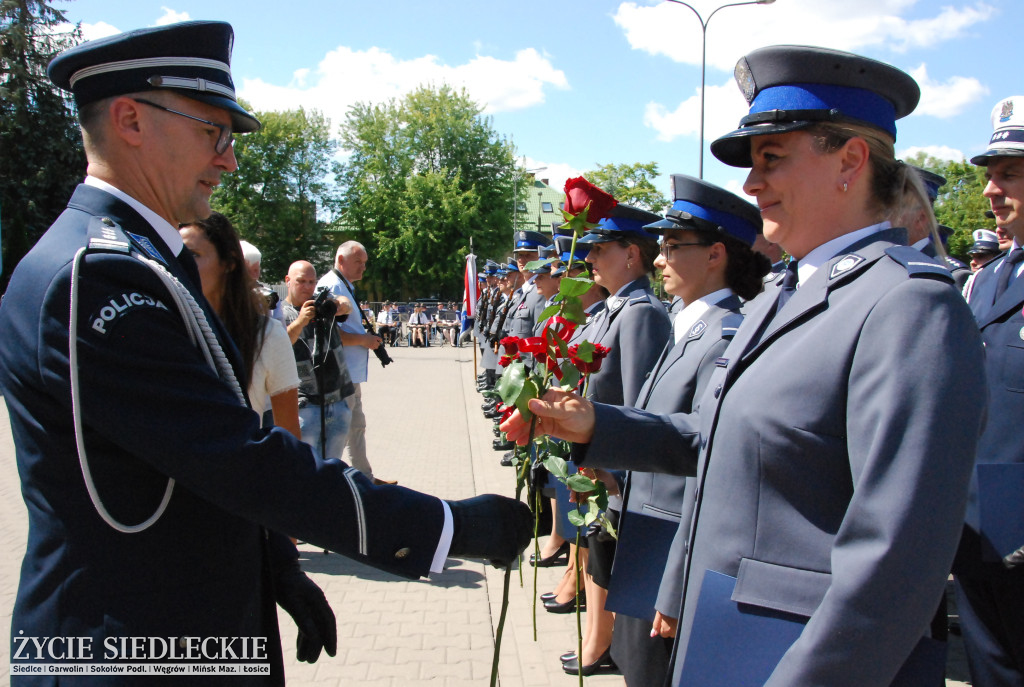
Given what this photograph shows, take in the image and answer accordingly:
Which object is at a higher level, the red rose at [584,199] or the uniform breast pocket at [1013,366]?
the red rose at [584,199]

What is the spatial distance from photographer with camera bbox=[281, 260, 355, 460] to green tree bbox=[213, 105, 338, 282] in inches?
1742

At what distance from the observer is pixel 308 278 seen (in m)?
5.96

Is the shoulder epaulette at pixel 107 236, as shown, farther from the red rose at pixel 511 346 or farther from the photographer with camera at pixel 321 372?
the photographer with camera at pixel 321 372

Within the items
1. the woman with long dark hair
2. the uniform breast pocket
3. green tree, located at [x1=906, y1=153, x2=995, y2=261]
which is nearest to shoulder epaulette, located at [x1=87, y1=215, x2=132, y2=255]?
the woman with long dark hair

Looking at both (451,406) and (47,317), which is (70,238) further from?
(451,406)

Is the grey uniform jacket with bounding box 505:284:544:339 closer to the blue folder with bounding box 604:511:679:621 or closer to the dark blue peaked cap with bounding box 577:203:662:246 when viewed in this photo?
the dark blue peaked cap with bounding box 577:203:662:246

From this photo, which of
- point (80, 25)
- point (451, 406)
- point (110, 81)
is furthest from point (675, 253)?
point (80, 25)

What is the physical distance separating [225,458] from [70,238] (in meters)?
0.57

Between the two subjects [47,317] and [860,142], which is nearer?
[47,317]

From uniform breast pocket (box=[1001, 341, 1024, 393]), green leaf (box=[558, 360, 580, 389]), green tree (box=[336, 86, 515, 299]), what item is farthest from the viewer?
green tree (box=[336, 86, 515, 299])

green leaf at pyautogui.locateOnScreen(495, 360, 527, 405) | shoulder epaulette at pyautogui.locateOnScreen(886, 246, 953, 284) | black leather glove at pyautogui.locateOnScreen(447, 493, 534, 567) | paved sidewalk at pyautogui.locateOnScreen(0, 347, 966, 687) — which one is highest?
shoulder epaulette at pyautogui.locateOnScreen(886, 246, 953, 284)

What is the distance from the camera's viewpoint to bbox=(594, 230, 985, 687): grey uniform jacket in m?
1.26

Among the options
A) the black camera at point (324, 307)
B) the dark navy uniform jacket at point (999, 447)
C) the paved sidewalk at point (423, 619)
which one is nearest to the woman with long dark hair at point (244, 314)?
the paved sidewalk at point (423, 619)

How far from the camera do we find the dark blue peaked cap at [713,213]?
3092mm
